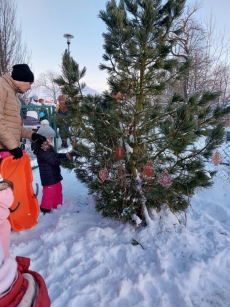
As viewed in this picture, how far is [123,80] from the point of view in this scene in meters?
2.44

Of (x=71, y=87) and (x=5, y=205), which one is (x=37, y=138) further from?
(x=5, y=205)

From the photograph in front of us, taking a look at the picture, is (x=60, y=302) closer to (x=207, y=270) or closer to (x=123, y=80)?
(x=207, y=270)

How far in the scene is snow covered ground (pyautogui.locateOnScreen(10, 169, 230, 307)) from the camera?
5.60 feet

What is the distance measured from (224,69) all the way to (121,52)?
8.67m

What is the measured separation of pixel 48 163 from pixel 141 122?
4.75ft

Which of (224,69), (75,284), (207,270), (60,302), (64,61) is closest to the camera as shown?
(60,302)

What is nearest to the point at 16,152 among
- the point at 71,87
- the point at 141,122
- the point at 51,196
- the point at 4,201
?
the point at 4,201

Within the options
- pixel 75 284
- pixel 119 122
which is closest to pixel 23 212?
pixel 75 284

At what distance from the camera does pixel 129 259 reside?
6.84ft

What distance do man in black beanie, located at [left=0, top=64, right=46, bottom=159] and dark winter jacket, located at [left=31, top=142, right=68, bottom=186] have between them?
57 cm

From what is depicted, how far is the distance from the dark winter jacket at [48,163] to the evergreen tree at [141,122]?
0.54m

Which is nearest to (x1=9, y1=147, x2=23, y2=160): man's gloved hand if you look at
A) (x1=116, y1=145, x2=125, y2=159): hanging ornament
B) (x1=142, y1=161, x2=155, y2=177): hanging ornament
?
(x1=116, y1=145, x2=125, y2=159): hanging ornament

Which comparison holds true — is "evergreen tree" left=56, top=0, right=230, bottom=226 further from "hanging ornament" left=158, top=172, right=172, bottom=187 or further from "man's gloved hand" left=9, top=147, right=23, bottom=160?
"man's gloved hand" left=9, top=147, right=23, bottom=160

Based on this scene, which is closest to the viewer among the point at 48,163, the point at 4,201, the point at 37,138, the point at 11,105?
the point at 4,201
